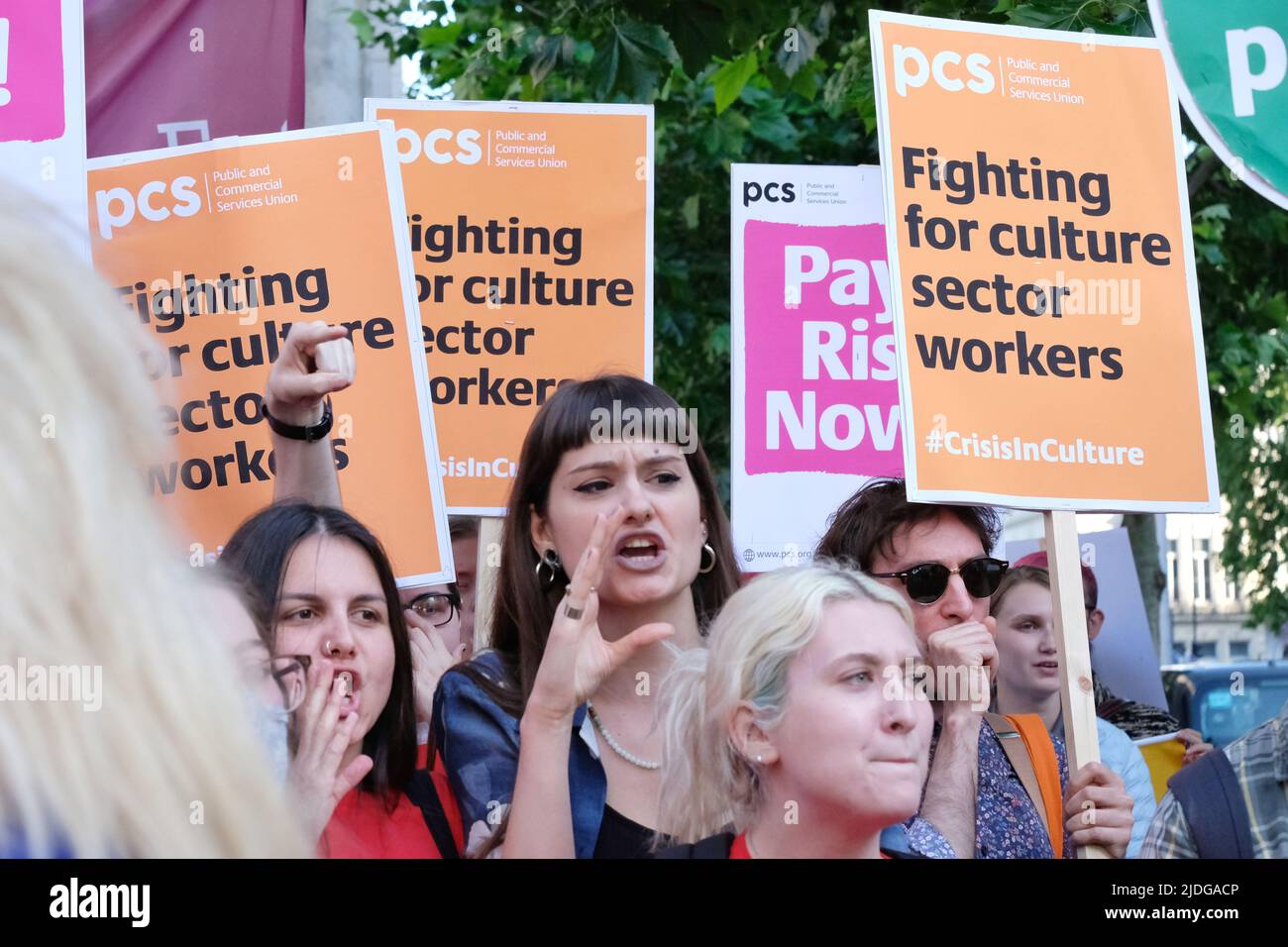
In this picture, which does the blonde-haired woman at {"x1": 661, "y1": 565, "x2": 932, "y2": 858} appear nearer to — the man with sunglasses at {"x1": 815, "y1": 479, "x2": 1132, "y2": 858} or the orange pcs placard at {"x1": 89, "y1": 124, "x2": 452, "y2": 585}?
the man with sunglasses at {"x1": 815, "y1": 479, "x2": 1132, "y2": 858}

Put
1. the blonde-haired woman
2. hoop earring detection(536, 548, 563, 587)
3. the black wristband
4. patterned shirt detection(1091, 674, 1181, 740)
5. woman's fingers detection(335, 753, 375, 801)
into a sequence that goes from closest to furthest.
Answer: the blonde-haired woman, woman's fingers detection(335, 753, 375, 801), hoop earring detection(536, 548, 563, 587), the black wristband, patterned shirt detection(1091, 674, 1181, 740)

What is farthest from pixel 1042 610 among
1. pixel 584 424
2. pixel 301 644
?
pixel 301 644

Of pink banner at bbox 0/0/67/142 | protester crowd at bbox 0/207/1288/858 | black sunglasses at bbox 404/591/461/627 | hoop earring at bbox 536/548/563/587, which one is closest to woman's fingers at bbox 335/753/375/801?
protester crowd at bbox 0/207/1288/858

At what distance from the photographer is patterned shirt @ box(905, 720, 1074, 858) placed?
3.02 metres

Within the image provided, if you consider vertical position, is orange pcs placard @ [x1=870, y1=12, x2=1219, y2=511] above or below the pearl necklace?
above

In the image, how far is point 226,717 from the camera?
42.8 inches

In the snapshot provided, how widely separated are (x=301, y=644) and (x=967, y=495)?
142 cm

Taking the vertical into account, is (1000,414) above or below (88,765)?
above

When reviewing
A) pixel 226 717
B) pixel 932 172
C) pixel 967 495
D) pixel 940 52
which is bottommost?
pixel 226 717

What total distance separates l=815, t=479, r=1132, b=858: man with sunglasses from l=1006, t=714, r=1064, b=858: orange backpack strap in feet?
0.10

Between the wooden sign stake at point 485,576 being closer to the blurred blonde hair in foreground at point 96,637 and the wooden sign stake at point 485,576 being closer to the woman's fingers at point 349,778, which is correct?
the woman's fingers at point 349,778
